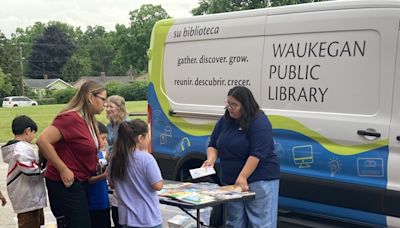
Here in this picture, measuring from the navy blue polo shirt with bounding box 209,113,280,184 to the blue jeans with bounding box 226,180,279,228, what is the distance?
0.07m

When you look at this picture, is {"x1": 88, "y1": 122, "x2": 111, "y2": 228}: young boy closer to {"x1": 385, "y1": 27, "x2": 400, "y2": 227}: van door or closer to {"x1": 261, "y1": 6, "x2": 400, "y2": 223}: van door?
{"x1": 261, "y1": 6, "x2": 400, "y2": 223}: van door

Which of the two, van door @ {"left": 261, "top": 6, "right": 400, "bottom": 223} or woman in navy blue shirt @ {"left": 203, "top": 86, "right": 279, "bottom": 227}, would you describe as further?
van door @ {"left": 261, "top": 6, "right": 400, "bottom": 223}

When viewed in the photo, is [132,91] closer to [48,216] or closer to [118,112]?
[48,216]

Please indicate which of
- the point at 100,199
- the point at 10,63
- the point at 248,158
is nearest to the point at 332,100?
the point at 248,158

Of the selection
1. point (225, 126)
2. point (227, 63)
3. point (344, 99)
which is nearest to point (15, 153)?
point (225, 126)

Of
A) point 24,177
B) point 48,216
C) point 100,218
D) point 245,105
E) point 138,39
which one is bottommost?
point 48,216

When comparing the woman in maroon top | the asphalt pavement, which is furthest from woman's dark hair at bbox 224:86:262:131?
the asphalt pavement

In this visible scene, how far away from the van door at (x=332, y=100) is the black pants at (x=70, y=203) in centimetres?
206

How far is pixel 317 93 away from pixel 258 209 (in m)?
1.24

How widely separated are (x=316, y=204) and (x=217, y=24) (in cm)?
218

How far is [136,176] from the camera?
3463 millimetres

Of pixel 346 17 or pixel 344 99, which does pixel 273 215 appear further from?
pixel 346 17

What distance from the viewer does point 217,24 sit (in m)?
5.48

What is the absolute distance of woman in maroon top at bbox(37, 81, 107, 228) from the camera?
3402mm
